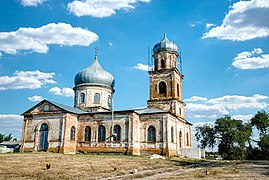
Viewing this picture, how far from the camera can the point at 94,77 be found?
138 ft

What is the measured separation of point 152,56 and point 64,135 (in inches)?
657

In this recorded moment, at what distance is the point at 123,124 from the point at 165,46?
43.4 ft

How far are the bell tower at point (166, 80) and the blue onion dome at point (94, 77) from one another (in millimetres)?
7023

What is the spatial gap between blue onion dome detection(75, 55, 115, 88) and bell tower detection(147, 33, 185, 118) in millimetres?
7023

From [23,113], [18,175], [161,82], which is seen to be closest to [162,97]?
[161,82]

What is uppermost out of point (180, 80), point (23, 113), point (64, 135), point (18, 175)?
point (180, 80)

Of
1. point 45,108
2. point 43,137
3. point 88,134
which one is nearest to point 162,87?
point 88,134

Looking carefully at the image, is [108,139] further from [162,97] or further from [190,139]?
[190,139]

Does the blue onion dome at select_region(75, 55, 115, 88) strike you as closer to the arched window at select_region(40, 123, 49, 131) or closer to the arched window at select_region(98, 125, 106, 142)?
the arched window at select_region(98, 125, 106, 142)

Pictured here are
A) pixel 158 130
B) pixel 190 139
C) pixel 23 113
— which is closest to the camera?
pixel 158 130

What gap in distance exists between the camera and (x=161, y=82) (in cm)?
3966

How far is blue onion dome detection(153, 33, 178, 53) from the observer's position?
40.4 m

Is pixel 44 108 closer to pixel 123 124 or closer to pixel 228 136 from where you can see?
pixel 123 124

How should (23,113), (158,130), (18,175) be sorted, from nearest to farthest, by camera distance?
(18,175) → (158,130) → (23,113)
